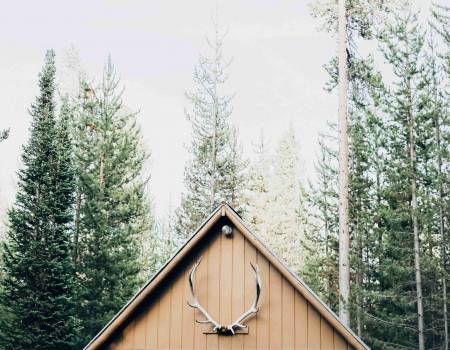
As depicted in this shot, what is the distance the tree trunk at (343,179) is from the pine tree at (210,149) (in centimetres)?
1245

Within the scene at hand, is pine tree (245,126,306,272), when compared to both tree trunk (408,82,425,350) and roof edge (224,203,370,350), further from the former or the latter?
roof edge (224,203,370,350)

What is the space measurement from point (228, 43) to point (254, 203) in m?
13.8

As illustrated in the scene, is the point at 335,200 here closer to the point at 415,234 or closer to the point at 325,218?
the point at 325,218

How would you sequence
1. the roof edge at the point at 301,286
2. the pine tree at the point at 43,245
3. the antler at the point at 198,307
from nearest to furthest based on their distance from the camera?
the roof edge at the point at 301,286 → the antler at the point at 198,307 → the pine tree at the point at 43,245

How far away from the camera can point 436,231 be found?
843 inches

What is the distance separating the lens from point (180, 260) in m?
10.2

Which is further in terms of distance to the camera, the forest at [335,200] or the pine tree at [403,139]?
the pine tree at [403,139]

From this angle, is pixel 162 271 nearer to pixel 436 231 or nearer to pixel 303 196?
pixel 436 231

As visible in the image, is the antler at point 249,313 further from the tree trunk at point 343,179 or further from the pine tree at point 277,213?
the pine tree at point 277,213

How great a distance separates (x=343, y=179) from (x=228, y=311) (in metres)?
7.76

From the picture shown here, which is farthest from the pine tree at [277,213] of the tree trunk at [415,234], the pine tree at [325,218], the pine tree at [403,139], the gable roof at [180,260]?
the gable roof at [180,260]

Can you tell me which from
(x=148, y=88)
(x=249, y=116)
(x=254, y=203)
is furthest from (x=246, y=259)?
(x=148, y=88)

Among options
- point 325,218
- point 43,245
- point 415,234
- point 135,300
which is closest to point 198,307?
point 135,300

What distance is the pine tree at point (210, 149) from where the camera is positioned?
99.2ft
